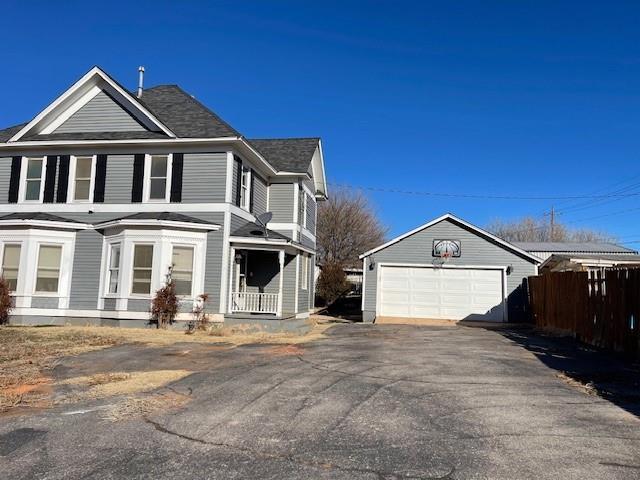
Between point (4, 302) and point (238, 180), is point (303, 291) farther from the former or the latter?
point (4, 302)

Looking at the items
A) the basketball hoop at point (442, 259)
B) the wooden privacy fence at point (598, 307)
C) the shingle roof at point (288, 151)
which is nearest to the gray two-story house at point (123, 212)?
the shingle roof at point (288, 151)

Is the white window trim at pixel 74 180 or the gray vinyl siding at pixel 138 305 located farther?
the white window trim at pixel 74 180

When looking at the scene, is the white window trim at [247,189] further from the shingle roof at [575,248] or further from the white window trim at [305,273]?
the shingle roof at [575,248]

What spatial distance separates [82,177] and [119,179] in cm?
146

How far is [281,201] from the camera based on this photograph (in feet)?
70.1

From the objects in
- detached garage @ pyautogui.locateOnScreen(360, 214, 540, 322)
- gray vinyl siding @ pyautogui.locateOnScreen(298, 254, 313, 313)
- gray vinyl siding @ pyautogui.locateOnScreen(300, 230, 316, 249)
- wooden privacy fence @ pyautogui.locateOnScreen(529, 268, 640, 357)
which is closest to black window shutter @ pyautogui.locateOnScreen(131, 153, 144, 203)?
gray vinyl siding @ pyautogui.locateOnScreen(298, 254, 313, 313)

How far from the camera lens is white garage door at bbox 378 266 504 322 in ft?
72.5

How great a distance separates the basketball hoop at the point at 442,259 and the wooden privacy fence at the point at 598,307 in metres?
4.65

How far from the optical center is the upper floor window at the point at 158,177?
17406mm

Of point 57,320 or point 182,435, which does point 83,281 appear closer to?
point 57,320

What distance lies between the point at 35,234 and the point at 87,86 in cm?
550

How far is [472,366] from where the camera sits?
9484mm

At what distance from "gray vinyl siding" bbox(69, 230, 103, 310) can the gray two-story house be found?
3 centimetres

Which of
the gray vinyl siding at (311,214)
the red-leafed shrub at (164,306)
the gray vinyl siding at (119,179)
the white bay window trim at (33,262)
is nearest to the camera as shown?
the red-leafed shrub at (164,306)
